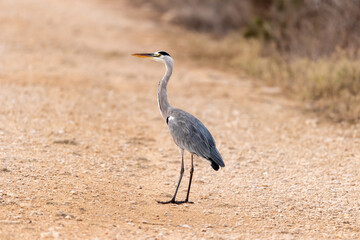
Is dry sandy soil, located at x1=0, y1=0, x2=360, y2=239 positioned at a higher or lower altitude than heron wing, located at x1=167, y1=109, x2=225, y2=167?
lower

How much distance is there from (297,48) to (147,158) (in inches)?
217

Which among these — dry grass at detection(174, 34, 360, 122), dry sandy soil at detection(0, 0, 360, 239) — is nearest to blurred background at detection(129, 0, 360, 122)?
dry grass at detection(174, 34, 360, 122)

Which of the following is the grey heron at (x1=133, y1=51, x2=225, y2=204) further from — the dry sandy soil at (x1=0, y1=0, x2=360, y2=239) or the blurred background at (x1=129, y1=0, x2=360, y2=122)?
the blurred background at (x1=129, y1=0, x2=360, y2=122)

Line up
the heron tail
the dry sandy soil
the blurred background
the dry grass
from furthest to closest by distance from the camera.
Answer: the blurred background
the dry grass
the heron tail
the dry sandy soil

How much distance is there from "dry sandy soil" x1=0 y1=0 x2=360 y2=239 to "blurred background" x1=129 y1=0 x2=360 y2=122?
481 mm

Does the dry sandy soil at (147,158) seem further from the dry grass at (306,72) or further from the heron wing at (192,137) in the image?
the heron wing at (192,137)

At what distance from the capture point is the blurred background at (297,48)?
8.84m

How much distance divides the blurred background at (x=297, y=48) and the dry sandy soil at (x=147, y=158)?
1.58ft

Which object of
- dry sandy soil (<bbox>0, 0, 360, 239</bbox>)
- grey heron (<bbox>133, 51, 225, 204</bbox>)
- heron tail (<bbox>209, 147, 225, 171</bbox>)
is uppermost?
grey heron (<bbox>133, 51, 225, 204</bbox>)

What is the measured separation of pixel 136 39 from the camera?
548 inches

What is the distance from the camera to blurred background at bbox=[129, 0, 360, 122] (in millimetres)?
8836

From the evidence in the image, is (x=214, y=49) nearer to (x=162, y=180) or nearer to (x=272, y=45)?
(x=272, y=45)

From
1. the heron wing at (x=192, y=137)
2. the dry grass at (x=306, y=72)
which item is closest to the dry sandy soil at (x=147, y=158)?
the dry grass at (x=306, y=72)

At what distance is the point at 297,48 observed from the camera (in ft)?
35.0
